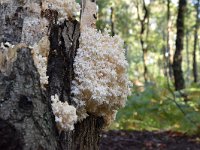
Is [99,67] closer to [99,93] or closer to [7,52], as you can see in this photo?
[99,93]

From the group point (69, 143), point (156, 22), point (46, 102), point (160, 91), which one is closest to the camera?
point (46, 102)

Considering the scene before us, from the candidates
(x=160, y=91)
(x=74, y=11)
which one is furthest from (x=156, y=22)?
(x=74, y=11)

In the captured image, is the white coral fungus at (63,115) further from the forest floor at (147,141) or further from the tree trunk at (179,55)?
the tree trunk at (179,55)

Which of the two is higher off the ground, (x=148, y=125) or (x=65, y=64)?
(x=65, y=64)

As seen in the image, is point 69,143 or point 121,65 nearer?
point 69,143

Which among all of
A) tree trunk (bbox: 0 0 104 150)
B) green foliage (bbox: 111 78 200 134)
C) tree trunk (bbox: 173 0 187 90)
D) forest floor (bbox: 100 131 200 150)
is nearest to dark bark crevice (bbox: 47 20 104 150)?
tree trunk (bbox: 0 0 104 150)

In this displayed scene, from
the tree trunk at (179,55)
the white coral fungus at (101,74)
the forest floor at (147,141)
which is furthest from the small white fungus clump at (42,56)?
the tree trunk at (179,55)
